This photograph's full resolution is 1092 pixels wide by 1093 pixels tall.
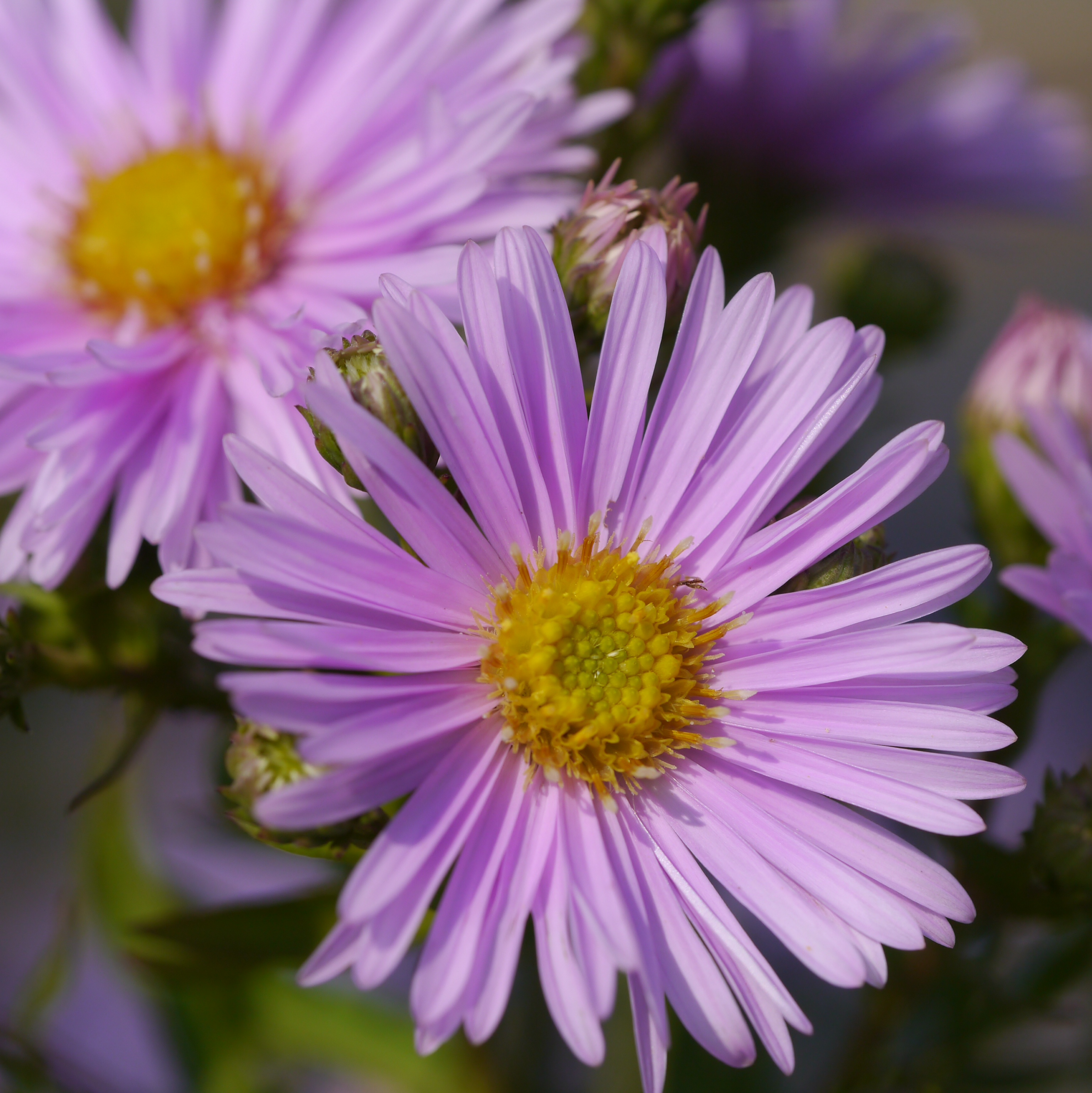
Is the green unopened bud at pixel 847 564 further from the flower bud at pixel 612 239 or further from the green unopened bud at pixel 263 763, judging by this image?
the green unopened bud at pixel 263 763

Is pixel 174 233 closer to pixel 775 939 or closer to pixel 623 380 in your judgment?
pixel 623 380

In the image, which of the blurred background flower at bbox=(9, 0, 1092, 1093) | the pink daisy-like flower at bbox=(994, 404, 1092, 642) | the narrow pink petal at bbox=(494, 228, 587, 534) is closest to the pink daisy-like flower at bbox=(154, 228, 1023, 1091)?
the narrow pink petal at bbox=(494, 228, 587, 534)

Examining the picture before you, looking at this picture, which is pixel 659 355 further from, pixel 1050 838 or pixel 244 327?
pixel 1050 838

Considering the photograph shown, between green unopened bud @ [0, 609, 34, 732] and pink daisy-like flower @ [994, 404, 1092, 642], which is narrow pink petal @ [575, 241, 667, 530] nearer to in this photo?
pink daisy-like flower @ [994, 404, 1092, 642]

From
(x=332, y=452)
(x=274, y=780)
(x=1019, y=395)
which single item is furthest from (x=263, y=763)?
(x=1019, y=395)

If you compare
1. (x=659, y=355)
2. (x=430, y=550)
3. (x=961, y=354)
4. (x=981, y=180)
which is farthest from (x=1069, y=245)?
(x=430, y=550)
